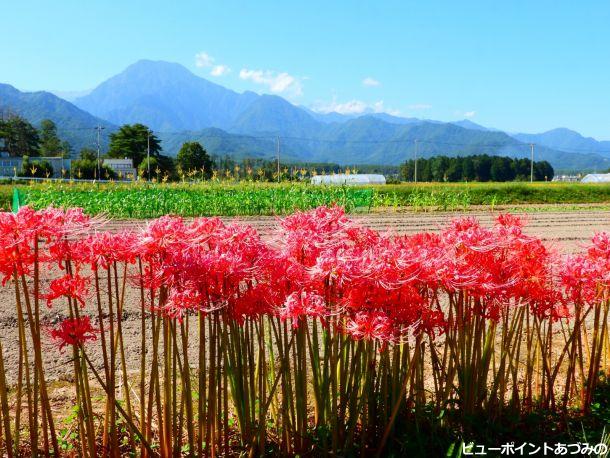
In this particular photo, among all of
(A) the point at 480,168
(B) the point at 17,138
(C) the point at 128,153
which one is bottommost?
(A) the point at 480,168

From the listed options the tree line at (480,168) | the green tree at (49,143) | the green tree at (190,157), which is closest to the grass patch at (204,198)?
the green tree at (190,157)

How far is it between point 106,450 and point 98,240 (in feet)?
3.20

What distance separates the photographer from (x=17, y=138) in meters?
88.3

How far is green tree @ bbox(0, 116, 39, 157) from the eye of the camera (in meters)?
87.0

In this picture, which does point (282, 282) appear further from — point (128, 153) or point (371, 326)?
point (128, 153)

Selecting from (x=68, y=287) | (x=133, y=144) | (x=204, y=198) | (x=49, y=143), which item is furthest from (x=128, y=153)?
(x=68, y=287)

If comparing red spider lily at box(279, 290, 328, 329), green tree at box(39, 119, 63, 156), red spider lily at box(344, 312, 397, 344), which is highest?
green tree at box(39, 119, 63, 156)

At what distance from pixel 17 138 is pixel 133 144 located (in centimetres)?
2258

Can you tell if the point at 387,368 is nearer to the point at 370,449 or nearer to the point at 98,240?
the point at 370,449

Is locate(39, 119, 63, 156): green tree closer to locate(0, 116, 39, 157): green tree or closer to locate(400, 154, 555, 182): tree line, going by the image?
locate(0, 116, 39, 157): green tree

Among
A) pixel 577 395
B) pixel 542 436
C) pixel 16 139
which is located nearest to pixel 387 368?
pixel 542 436

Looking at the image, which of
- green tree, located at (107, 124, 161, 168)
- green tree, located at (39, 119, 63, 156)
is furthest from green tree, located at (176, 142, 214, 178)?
green tree, located at (39, 119, 63, 156)

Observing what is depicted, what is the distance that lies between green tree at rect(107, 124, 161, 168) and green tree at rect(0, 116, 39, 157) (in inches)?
671

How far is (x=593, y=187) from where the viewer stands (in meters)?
34.6
